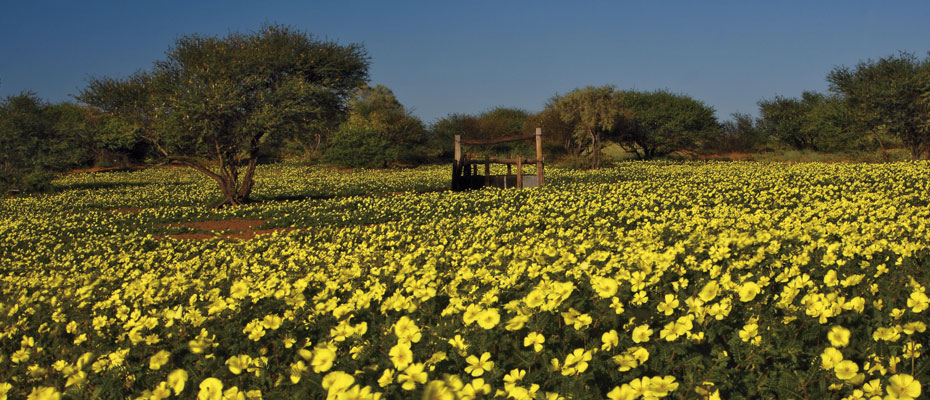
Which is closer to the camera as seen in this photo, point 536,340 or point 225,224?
point 536,340

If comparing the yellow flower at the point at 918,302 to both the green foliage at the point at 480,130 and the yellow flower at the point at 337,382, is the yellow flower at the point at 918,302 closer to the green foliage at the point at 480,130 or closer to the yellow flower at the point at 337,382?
the yellow flower at the point at 337,382

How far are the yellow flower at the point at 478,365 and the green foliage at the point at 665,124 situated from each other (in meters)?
44.8

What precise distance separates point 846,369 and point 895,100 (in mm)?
35329

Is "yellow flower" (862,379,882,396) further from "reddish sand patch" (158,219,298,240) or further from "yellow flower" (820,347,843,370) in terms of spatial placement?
"reddish sand patch" (158,219,298,240)

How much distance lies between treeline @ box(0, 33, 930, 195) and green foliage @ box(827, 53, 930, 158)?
7cm

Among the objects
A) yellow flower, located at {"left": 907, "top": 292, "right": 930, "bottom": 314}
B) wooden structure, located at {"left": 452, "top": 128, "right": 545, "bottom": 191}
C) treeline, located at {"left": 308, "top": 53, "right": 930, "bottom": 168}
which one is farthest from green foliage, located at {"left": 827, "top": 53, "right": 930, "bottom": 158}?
yellow flower, located at {"left": 907, "top": 292, "right": 930, "bottom": 314}

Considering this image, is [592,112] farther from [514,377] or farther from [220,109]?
[514,377]

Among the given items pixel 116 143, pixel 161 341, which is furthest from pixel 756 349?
pixel 116 143

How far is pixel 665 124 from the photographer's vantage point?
164 feet

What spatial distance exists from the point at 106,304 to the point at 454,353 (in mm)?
3485

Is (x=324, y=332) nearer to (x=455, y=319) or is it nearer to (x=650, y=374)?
(x=455, y=319)

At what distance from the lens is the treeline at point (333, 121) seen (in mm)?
20875

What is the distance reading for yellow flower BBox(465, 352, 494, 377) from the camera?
253 centimetres

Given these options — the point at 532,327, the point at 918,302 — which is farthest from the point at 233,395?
the point at 918,302
